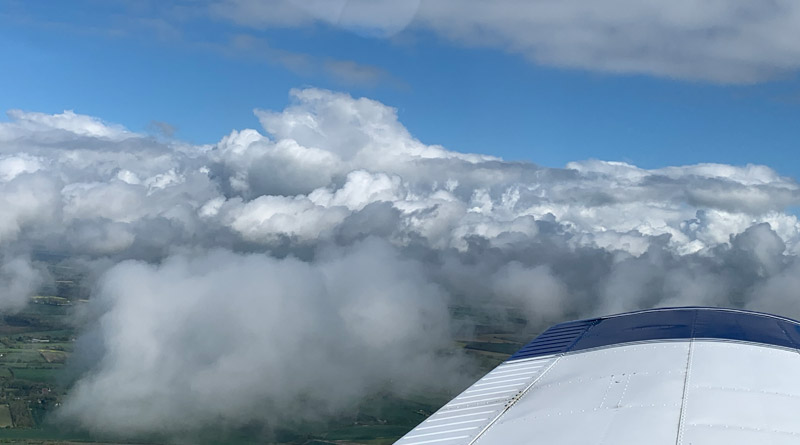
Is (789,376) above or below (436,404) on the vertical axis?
above

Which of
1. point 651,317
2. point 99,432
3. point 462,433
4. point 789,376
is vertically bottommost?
point 99,432

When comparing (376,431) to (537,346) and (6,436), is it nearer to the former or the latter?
(6,436)

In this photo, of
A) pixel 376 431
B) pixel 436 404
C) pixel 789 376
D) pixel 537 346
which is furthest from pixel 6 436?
pixel 789 376

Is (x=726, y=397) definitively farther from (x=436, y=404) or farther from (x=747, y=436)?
(x=436, y=404)

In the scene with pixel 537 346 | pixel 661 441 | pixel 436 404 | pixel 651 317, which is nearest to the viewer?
pixel 661 441

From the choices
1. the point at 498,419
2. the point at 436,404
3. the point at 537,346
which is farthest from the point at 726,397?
the point at 436,404

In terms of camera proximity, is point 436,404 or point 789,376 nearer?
point 789,376

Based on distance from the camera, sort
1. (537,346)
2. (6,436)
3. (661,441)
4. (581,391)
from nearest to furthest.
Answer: (661,441), (581,391), (537,346), (6,436)
